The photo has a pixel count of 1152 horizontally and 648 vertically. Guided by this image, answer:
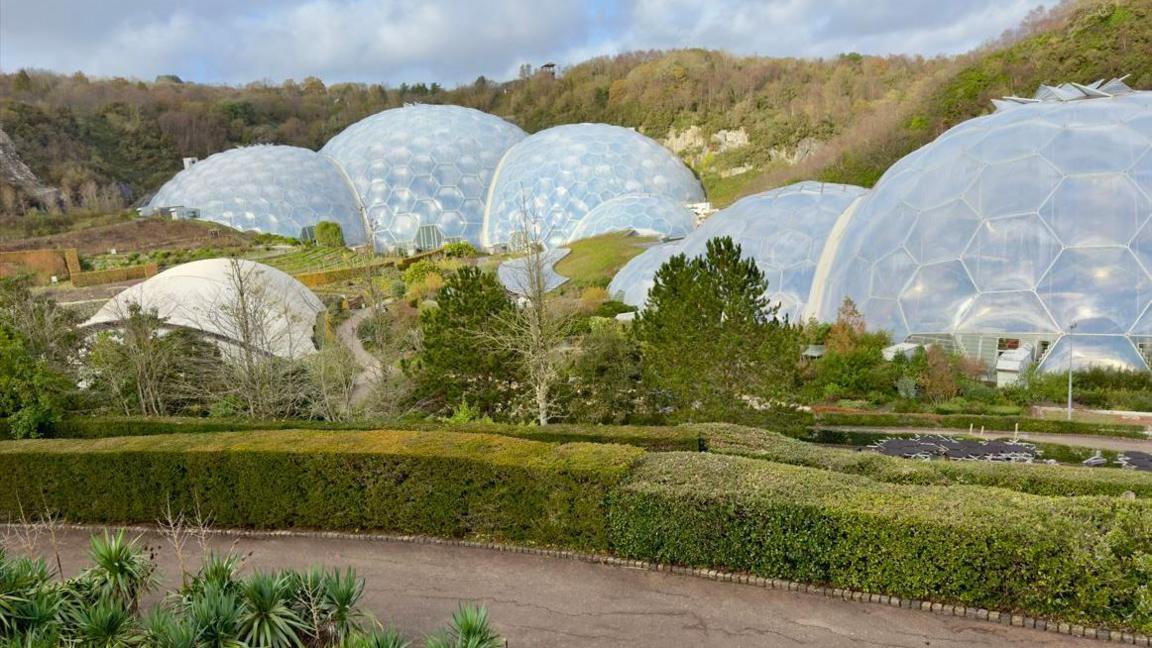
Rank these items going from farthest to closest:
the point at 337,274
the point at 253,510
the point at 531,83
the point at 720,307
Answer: the point at 531,83 < the point at 337,274 < the point at 720,307 < the point at 253,510

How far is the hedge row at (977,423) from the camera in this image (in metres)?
14.9

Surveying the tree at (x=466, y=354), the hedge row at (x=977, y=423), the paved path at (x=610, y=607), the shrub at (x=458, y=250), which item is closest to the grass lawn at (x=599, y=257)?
the shrub at (x=458, y=250)

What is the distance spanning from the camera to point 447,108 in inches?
2173

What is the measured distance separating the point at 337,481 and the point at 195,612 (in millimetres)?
3818

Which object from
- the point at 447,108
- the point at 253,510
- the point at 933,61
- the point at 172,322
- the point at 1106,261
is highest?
the point at 933,61

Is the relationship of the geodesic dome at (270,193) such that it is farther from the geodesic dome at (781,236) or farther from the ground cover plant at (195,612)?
the ground cover plant at (195,612)

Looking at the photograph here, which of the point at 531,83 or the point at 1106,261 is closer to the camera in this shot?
the point at 1106,261

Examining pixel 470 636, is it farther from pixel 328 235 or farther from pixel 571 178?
pixel 328 235

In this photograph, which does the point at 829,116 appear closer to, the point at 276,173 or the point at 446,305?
the point at 276,173

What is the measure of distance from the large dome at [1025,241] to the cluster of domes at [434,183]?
938 inches

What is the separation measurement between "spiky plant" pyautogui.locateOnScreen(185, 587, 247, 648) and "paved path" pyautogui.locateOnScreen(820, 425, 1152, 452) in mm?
13627

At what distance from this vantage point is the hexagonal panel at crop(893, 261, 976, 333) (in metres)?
19.2

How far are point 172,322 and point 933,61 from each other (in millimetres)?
69144

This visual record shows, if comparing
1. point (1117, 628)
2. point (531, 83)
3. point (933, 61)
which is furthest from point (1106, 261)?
point (531, 83)
